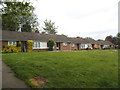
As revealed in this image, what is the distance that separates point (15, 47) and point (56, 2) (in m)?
14.9

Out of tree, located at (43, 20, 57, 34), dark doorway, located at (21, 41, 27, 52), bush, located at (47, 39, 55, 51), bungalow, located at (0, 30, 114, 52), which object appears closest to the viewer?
bungalow, located at (0, 30, 114, 52)

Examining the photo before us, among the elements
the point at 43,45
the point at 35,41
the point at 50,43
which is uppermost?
the point at 35,41

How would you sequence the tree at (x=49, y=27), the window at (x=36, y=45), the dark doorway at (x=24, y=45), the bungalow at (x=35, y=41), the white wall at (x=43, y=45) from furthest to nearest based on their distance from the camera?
the tree at (x=49, y=27), the white wall at (x=43, y=45), the window at (x=36, y=45), the dark doorway at (x=24, y=45), the bungalow at (x=35, y=41)

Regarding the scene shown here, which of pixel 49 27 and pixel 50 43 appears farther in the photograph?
pixel 49 27

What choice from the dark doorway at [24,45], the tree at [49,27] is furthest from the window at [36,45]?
the tree at [49,27]

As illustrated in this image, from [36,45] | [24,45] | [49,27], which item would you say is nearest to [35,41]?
[36,45]

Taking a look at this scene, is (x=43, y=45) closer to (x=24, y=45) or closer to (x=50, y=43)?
(x=50, y=43)

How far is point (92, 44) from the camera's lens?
42.3 metres

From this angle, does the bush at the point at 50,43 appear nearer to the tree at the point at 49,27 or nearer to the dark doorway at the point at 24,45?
the dark doorway at the point at 24,45

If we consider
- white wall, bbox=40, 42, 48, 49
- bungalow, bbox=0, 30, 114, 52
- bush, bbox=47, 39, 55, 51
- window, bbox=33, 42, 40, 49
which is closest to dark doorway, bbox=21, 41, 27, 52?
bungalow, bbox=0, 30, 114, 52

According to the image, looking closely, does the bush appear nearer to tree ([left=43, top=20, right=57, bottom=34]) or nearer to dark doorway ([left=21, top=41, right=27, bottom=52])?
dark doorway ([left=21, top=41, right=27, bottom=52])

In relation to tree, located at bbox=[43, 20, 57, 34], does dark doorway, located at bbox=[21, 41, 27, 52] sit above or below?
below

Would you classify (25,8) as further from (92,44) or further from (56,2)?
(92,44)

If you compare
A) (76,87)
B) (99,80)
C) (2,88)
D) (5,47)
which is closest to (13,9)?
(2,88)
